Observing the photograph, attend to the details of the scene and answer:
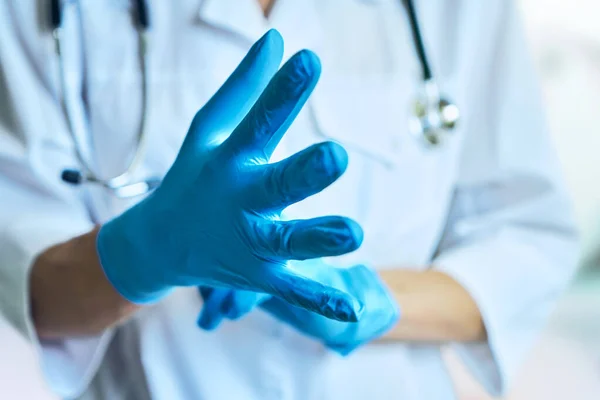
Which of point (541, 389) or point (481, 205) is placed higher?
point (481, 205)

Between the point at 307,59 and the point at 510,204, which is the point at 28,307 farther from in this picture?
the point at 510,204

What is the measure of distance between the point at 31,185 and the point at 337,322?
0.29 metres

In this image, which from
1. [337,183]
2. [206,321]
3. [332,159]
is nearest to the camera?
[332,159]

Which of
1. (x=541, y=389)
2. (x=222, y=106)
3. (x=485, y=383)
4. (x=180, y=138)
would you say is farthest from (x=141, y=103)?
(x=541, y=389)

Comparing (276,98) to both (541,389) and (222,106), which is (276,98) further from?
(541,389)

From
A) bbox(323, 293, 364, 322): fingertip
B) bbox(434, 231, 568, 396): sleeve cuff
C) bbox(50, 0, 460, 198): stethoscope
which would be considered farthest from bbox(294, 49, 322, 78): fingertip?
bbox(434, 231, 568, 396): sleeve cuff

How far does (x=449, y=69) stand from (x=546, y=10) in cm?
60

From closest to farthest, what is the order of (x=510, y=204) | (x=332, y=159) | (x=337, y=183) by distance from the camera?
(x=332, y=159), (x=337, y=183), (x=510, y=204)

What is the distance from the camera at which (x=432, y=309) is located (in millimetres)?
633

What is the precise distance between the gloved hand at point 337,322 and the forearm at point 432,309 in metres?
0.05

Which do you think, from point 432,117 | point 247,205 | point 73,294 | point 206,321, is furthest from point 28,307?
point 432,117

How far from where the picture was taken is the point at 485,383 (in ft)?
2.32

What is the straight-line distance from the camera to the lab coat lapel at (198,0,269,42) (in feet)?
1.83

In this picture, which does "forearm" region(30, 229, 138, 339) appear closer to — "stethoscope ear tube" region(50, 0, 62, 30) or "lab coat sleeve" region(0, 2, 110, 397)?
"lab coat sleeve" region(0, 2, 110, 397)
